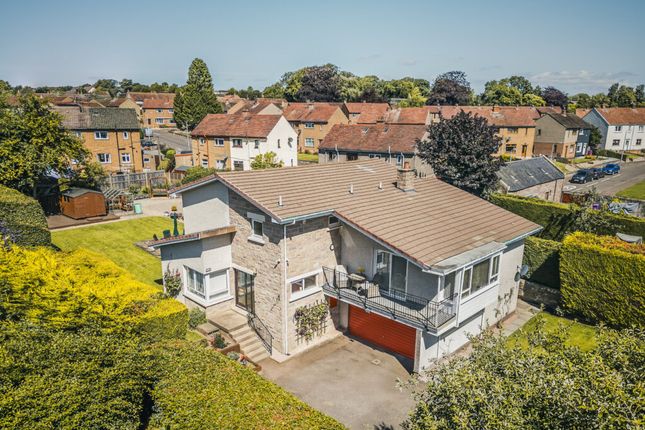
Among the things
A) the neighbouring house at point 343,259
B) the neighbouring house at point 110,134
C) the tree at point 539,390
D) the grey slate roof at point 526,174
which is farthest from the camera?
the neighbouring house at point 110,134

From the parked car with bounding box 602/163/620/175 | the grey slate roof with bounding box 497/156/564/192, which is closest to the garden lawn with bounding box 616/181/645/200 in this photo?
the parked car with bounding box 602/163/620/175

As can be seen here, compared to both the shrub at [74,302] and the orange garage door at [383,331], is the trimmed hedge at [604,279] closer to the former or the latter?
the orange garage door at [383,331]

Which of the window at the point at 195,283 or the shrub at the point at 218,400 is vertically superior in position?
the shrub at the point at 218,400

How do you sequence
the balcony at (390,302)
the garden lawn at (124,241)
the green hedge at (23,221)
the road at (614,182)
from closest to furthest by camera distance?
the balcony at (390,302)
the green hedge at (23,221)
the garden lawn at (124,241)
the road at (614,182)

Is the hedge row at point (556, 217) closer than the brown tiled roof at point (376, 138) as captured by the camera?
Yes

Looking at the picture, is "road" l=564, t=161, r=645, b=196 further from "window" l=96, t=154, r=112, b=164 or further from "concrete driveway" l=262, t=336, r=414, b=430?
"window" l=96, t=154, r=112, b=164

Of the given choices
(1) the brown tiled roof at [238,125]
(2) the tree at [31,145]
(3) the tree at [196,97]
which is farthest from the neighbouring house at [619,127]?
(2) the tree at [31,145]

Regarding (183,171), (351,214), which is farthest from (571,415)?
(183,171)
